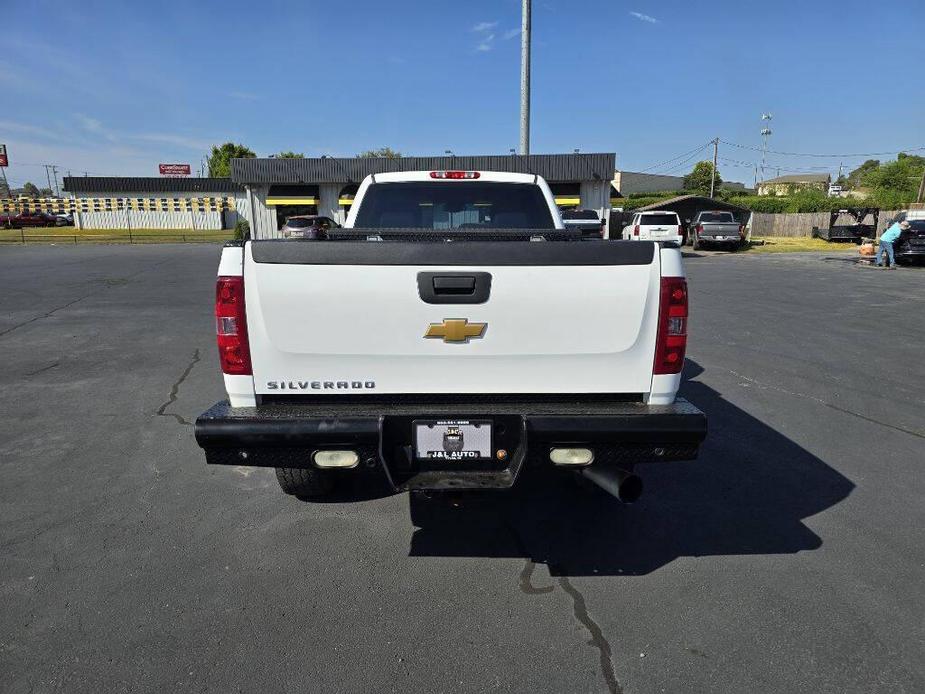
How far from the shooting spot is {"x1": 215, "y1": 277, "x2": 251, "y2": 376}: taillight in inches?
103

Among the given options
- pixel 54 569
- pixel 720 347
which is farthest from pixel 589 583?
pixel 720 347

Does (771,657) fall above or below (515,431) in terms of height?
A: below

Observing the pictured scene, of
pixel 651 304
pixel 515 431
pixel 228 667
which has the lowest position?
pixel 228 667

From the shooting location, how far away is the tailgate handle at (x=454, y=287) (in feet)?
8.61

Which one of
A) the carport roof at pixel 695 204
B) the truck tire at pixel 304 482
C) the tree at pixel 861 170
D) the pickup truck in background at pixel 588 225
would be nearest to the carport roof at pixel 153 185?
the carport roof at pixel 695 204

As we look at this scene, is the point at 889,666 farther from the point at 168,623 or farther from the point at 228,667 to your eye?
the point at 168,623

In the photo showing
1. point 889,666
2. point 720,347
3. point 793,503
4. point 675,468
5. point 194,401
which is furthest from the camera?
point 720,347

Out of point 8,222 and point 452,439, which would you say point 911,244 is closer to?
point 452,439

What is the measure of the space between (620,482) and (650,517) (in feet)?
3.35

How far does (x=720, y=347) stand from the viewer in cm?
821

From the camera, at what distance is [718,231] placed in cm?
2903

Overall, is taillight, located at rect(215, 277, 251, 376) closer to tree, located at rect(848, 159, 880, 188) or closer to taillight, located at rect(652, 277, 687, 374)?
taillight, located at rect(652, 277, 687, 374)

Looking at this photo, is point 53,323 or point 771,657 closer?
point 771,657

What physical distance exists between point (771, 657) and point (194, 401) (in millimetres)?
5178
